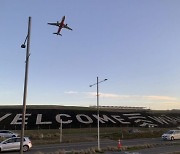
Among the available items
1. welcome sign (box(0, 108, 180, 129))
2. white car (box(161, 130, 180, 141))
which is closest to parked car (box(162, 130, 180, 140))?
white car (box(161, 130, 180, 141))

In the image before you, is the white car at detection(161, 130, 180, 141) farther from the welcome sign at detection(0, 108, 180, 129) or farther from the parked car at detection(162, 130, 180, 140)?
the welcome sign at detection(0, 108, 180, 129)

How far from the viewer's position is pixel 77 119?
8119 centimetres

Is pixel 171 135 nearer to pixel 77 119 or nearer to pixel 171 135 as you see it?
pixel 171 135

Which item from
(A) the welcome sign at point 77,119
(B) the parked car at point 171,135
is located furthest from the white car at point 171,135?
(A) the welcome sign at point 77,119

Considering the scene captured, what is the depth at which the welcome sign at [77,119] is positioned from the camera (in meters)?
73.6

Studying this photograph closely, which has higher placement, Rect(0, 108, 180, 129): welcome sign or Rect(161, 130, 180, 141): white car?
Rect(0, 108, 180, 129): welcome sign

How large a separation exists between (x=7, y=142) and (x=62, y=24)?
45.0ft

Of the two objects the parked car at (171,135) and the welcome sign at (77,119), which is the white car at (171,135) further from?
the welcome sign at (77,119)

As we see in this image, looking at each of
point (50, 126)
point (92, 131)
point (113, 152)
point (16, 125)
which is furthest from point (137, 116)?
point (113, 152)

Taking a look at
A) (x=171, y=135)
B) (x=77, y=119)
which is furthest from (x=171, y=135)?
(x=77, y=119)

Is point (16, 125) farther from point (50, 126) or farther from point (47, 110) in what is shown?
point (47, 110)

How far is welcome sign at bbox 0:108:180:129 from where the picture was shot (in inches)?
2896

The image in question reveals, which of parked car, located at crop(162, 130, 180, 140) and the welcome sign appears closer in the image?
parked car, located at crop(162, 130, 180, 140)

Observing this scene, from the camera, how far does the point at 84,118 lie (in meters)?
83.6
